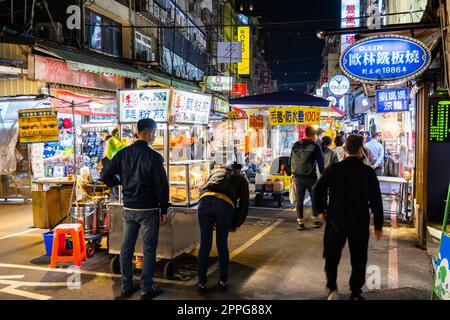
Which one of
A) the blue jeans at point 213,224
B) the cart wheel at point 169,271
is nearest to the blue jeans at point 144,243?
the blue jeans at point 213,224

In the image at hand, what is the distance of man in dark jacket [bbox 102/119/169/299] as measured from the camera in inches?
212

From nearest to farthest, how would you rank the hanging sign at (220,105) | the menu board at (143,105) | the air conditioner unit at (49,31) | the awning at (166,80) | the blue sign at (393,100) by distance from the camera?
the menu board at (143,105), the blue sign at (393,100), the air conditioner unit at (49,31), the awning at (166,80), the hanging sign at (220,105)

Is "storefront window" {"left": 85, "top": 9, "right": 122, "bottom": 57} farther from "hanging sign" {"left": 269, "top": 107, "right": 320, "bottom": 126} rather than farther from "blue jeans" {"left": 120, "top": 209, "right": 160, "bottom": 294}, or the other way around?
"blue jeans" {"left": 120, "top": 209, "right": 160, "bottom": 294}

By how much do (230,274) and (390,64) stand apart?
5009mm

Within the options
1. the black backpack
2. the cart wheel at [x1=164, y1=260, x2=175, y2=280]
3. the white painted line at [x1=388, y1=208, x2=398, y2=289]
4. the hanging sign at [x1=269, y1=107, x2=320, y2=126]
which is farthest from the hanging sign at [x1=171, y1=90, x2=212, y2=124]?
the hanging sign at [x1=269, y1=107, x2=320, y2=126]

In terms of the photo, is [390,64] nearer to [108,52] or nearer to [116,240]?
[116,240]

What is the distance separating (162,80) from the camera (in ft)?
58.3

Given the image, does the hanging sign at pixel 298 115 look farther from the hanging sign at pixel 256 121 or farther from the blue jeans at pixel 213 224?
the blue jeans at pixel 213 224

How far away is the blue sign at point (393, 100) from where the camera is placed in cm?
1204

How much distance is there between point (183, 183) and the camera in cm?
696

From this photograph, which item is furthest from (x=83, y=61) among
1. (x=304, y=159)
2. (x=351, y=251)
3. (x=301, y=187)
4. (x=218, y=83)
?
(x=218, y=83)

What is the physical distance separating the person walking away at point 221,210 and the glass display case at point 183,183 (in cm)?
131
